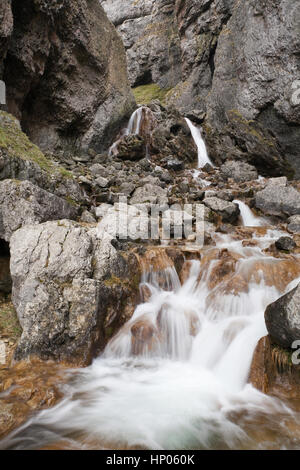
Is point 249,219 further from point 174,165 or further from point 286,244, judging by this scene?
point 174,165

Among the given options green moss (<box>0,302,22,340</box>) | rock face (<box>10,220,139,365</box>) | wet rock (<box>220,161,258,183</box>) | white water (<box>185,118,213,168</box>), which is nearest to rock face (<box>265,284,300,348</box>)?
rock face (<box>10,220,139,365</box>)

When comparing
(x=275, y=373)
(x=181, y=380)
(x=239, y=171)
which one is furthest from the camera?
(x=239, y=171)

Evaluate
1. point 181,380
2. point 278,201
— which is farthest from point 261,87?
point 181,380

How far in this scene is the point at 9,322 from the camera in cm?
505

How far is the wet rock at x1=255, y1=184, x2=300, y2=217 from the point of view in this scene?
11.3m

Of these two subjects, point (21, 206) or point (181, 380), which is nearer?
point (181, 380)

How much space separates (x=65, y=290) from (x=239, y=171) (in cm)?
1476

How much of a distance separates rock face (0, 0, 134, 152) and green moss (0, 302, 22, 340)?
37.3 feet

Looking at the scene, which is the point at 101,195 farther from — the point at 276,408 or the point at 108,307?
the point at 276,408

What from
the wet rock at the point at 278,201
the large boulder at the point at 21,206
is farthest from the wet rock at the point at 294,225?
the large boulder at the point at 21,206

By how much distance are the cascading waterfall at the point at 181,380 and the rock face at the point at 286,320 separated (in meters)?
0.64

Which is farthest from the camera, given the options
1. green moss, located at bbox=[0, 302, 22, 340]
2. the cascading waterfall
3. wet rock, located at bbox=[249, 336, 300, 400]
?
green moss, located at bbox=[0, 302, 22, 340]

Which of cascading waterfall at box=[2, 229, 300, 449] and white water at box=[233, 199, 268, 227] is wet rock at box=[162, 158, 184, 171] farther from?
cascading waterfall at box=[2, 229, 300, 449]
